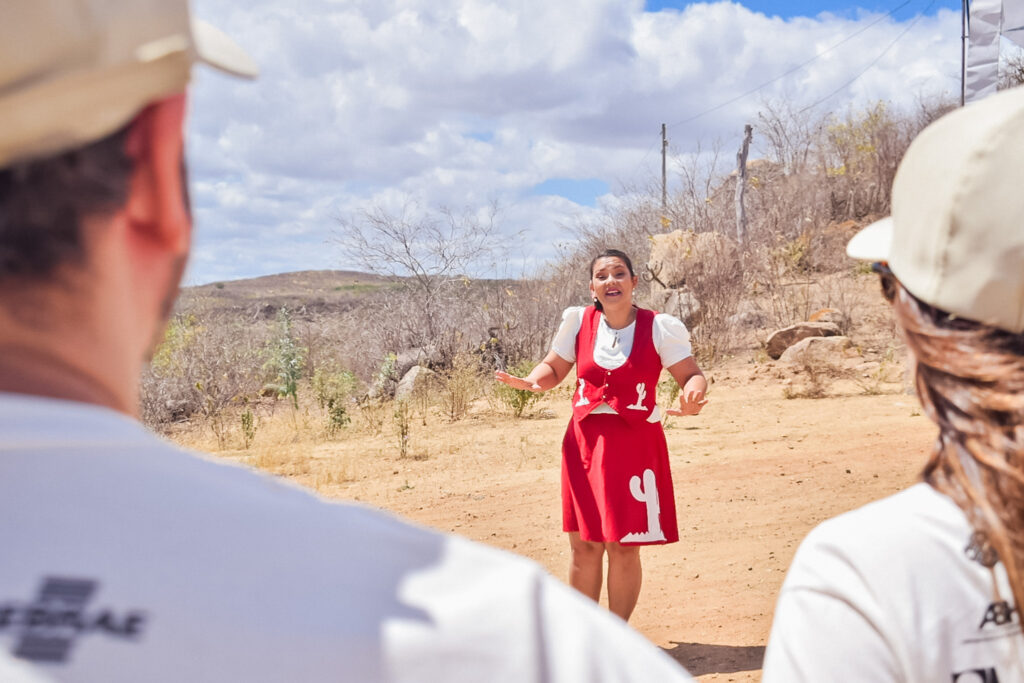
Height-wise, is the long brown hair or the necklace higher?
the necklace

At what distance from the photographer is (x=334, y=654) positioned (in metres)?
0.58

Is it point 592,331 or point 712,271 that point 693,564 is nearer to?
point 592,331

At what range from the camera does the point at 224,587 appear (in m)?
0.59

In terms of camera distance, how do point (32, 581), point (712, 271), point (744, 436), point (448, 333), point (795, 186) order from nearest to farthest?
point (32, 581) → point (744, 436) → point (448, 333) → point (712, 271) → point (795, 186)

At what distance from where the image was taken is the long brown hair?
121 cm

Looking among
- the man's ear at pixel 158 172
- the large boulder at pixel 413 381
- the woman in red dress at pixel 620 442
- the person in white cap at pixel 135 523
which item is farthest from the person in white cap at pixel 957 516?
the large boulder at pixel 413 381

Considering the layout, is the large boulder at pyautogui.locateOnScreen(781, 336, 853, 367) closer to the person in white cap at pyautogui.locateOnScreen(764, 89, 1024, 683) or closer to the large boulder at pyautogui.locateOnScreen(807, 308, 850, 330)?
the large boulder at pyautogui.locateOnScreen(807, 308, 850, 330)

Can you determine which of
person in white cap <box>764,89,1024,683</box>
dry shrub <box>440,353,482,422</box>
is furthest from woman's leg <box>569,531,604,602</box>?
dry shrub <box>440,353,482,422</box>

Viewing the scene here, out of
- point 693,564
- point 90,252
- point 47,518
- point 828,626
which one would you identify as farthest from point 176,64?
point 693,564

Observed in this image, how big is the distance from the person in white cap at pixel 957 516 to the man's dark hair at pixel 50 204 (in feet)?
3.33

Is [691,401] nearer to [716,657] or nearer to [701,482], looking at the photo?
[716,657]

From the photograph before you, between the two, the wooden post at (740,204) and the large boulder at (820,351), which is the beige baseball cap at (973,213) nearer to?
the large boulder at (820,351)

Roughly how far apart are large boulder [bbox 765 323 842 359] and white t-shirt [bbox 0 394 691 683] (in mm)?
15540

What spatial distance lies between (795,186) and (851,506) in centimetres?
1944
